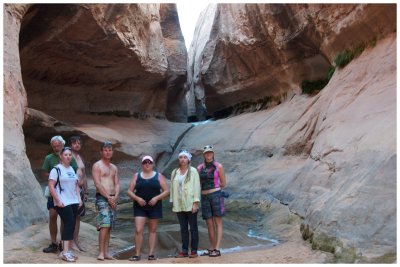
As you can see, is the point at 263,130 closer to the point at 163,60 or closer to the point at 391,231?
the point at 163,60

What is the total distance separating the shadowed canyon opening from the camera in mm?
6078

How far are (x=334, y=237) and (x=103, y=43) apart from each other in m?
12.2

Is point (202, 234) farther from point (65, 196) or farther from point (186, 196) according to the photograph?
point (65, 196)

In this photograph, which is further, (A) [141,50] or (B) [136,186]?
(A) [141,50]

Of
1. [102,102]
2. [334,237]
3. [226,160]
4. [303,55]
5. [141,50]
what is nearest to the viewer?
[334,237]

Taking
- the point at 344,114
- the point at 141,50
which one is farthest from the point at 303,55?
the point at 344,114

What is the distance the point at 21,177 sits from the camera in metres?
6.89

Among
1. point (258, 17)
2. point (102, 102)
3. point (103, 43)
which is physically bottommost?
point (102, 102)

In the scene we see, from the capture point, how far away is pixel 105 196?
5422mm

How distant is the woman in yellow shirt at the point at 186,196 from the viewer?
5.58 metres

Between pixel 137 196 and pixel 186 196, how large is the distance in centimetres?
64

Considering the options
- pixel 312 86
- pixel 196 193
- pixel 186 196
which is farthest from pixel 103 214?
pixel 312 86

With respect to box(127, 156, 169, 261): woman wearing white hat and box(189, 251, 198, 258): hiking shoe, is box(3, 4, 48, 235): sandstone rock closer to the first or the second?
box(127, 156, 169, 261): woman wearing white hat

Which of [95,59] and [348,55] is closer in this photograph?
[348,55]
